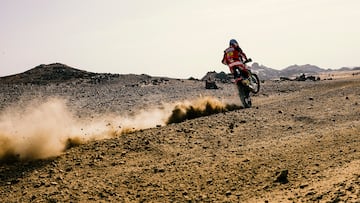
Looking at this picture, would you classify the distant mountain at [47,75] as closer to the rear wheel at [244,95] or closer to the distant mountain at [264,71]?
the rear wheel at [244,95]

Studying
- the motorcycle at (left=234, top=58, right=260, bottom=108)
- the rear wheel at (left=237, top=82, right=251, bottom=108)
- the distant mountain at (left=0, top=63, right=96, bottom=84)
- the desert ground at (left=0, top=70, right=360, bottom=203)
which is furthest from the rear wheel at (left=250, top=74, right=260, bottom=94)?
the distant mountain at (left=0, top=63, right=96, bottom=84)

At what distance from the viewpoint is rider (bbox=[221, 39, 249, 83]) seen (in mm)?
15703

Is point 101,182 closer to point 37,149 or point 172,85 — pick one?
point 37,149

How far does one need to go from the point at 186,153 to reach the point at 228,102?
7.42 metres

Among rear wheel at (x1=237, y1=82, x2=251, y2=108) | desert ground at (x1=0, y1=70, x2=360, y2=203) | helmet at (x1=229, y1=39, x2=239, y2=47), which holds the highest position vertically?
helmet at (x1=229, y1=39, x2=239, y2=47)

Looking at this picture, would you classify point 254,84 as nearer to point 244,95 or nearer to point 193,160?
point 244,95

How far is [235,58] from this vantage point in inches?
622

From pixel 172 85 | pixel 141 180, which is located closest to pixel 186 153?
pixel 141 180

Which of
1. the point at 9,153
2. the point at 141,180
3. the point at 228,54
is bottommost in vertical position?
the point at 141,180

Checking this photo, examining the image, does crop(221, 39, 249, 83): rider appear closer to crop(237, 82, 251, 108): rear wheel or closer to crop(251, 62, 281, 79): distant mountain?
crop(237, 82, 251, 108): rear wheel

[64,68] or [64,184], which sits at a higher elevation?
[64,68]

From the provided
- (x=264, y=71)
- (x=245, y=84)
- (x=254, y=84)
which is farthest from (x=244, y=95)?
(x=264, y=71)

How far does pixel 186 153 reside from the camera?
885cm

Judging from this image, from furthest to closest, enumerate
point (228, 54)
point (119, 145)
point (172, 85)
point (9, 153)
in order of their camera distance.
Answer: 1. point (172, 85)
2. point (228, 54)
3. point (119, 145)
4. point (9, 153)
